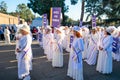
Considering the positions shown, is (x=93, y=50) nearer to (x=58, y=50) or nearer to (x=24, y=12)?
(x=58, y=50)

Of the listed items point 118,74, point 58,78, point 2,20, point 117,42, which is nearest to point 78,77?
point 58,78

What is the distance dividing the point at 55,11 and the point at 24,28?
4953 millimetres

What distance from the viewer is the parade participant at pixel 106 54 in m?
11.6

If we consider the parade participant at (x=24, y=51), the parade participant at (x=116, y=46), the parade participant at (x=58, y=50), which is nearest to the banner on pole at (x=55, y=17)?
the parade participant at (x=58, y=50)

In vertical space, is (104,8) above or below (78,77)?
above

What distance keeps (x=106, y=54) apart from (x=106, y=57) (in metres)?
0.13

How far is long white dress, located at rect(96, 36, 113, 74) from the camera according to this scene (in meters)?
11.7

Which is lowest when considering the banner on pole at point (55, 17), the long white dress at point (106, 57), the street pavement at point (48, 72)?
the street pavement at point (48, 72)

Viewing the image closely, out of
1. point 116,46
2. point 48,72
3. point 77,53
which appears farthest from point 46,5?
point 77,53

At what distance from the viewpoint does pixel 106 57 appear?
39.2ft

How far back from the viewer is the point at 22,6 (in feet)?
398

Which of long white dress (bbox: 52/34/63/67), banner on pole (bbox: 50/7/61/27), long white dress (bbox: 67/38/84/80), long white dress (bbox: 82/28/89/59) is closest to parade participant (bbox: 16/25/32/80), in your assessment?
long white dress (bbox: 67/38/84/80)

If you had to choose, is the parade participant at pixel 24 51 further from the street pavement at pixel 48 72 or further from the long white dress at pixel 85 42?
the long white dress at pixel 85 42

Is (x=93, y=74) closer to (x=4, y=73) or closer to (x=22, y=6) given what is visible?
(x=4, y=73)
